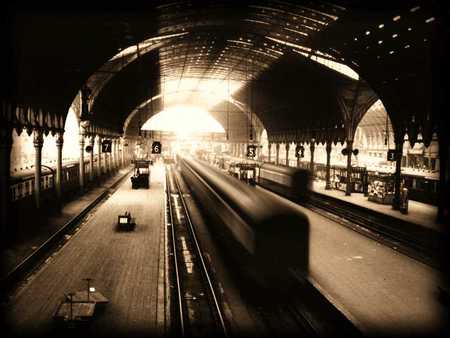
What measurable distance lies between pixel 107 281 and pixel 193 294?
7.72 ft

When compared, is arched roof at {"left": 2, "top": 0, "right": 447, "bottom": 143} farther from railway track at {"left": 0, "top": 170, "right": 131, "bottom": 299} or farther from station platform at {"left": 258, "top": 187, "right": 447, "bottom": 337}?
station platform at {"left": 258, "top": 187, "right": 447, "bottom": 337}

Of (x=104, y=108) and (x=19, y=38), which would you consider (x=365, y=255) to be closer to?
(x=19, y=38)

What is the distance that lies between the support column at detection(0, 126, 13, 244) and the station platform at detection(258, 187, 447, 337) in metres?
9.83

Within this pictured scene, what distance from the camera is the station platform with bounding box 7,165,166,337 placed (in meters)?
8.39

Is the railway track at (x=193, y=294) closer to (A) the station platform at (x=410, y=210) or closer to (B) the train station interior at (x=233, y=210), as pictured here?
(B) the train station interior at (x=233, y=210)

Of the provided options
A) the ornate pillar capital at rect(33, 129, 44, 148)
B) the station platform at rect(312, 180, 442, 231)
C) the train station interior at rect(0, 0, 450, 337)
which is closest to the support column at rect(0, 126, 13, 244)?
the train station interior at rect(0, 0, 450, 337)

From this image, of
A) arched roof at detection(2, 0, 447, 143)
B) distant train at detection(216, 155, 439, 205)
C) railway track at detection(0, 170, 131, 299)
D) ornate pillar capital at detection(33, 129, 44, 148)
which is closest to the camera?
railway track at detection(0, 170, 131, 299)

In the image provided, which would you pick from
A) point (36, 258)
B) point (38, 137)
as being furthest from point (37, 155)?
point (36, 258)

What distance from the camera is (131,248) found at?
14.6m

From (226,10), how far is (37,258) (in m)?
13.8

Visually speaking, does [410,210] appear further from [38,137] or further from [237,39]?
[38,137]

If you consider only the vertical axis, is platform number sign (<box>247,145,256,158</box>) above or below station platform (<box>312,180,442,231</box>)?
above

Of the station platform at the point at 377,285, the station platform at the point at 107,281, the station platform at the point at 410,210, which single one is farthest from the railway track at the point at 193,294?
the station platform at the point at 410,210

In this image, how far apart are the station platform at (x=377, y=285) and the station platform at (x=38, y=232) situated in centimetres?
848
